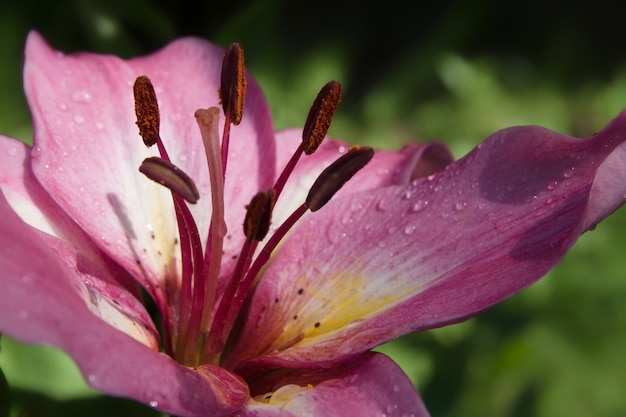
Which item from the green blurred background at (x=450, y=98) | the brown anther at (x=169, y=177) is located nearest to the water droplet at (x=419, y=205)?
the brown anther at (x=169, y=177)

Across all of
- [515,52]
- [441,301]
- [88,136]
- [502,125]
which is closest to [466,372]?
[441,301]

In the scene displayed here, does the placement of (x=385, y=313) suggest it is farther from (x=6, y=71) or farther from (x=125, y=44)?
(x=6, y=71)

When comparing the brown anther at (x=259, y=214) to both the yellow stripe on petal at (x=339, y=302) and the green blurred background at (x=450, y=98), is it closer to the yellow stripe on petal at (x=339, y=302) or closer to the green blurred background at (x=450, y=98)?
the yellow stripe on petal at (x=339, y=302)

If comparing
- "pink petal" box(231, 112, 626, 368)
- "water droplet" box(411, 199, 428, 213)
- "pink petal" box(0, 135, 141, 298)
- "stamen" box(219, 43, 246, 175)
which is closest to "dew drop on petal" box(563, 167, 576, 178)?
"pink petal" box(231, 112, 626, 368)

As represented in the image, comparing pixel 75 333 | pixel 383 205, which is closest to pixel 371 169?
pixel 383 205

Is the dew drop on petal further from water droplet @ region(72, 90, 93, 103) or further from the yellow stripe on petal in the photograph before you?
water droplet @ region(72, 90, 93, 103)

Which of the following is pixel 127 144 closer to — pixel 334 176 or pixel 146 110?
pixel 146 110

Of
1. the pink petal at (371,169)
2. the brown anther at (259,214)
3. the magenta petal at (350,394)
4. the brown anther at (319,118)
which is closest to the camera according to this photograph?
the magenta petal at (350,394)
